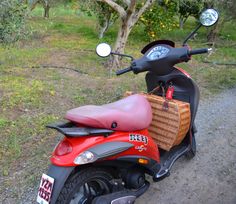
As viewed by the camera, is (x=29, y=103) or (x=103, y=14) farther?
(x=103, y=14)

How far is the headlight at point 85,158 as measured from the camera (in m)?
2.36

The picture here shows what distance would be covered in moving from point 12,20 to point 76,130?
3315mm

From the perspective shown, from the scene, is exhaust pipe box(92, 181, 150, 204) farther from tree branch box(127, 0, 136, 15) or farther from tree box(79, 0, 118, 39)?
tree box(79, 0, 118, 39)

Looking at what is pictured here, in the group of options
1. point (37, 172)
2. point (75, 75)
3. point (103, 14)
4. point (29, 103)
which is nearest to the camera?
point (37, 172)

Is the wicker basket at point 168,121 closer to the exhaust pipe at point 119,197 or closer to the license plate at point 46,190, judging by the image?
the exhaust pipe at point 119,197

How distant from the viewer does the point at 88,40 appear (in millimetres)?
11031

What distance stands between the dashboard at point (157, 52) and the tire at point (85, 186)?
1.16m

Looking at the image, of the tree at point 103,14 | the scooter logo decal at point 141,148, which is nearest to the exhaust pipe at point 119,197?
the scooter logo decal at point 141,148

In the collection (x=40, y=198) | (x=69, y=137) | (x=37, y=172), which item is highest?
(x=69, y=137)

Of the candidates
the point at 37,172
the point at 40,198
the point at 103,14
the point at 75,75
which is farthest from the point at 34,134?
the point at 103,14

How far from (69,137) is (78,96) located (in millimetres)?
3177

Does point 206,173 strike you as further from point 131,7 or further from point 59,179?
point 131,7

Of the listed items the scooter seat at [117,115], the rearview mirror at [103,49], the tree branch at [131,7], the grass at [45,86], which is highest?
the tree branch at [131,7]

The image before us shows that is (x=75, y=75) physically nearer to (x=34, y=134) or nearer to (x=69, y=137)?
(x=34, y=134)
